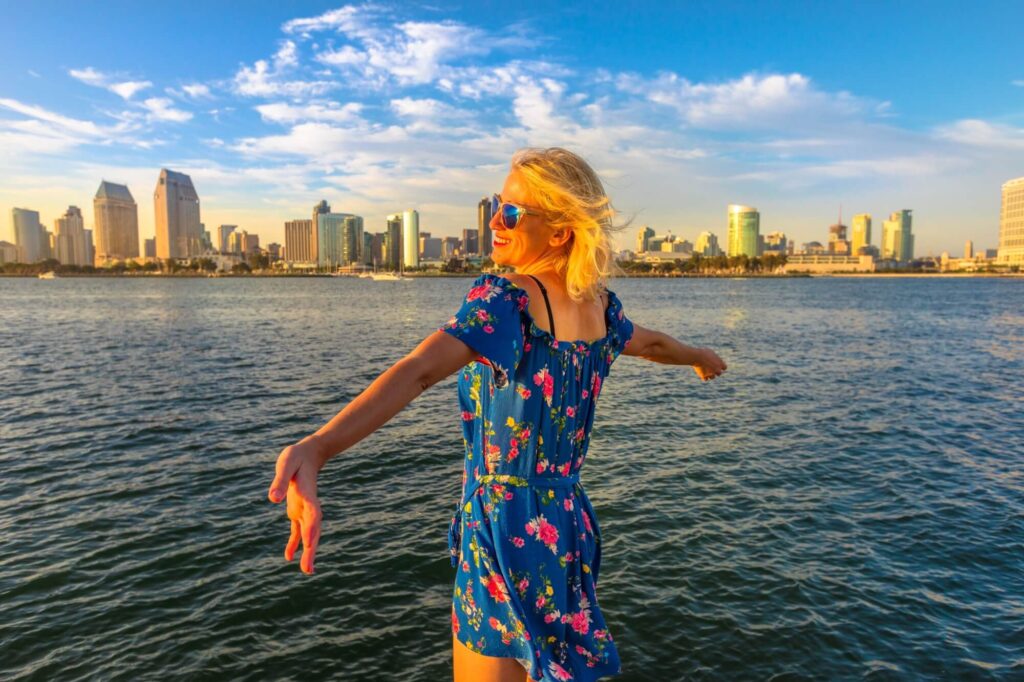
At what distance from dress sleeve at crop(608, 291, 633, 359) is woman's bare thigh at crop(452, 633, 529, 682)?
4.22 feet

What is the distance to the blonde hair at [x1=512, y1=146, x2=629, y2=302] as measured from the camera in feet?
7.90

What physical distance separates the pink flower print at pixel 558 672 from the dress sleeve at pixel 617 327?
1.24 m

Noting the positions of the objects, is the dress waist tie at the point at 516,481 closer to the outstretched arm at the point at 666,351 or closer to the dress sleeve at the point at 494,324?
the dress sleeve at the point at 494,324

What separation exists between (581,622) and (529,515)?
1.64ft

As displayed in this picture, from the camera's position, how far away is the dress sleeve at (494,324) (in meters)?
2.09

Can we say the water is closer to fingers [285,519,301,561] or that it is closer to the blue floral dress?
the blue floral dress

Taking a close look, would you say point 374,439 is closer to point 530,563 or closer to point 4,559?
point 4,559

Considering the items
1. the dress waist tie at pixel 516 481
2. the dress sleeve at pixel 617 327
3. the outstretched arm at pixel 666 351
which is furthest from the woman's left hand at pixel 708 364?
the dress waist tie at pixel 516 481

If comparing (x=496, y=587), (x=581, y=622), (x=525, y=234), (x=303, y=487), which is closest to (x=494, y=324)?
(x=525, y=234)

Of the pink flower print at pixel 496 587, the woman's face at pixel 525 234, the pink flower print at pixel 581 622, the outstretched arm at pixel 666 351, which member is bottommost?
the pink flower print at pixel 581 622

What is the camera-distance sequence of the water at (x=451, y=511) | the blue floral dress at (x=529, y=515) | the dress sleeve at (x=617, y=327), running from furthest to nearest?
1. the water at (x=451, y=511)
2. the dress sleeve at (x=617, y=327)
3. the blue floral dress at (x=529, y=515)

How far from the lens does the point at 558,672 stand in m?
2.39

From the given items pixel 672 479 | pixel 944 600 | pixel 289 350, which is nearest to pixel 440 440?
pixel 672 479

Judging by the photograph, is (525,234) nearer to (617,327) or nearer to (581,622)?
(617,327)
